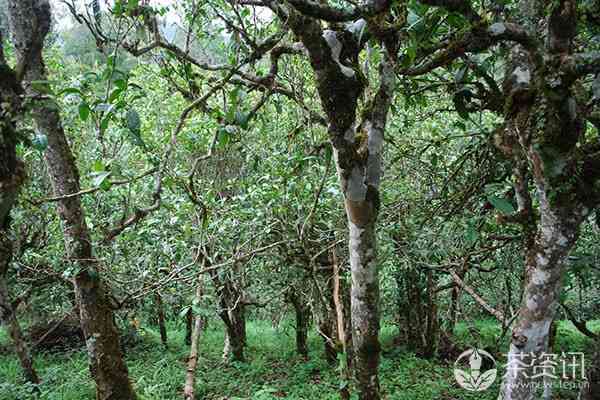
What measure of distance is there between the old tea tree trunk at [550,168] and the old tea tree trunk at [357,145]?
71 centimetres

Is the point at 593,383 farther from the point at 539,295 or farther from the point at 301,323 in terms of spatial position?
the point at 301,323

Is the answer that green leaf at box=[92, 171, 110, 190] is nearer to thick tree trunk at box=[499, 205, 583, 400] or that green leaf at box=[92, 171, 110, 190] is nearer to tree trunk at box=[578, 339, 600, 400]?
thick tree trunk at box=[499, 205, 583, 400]

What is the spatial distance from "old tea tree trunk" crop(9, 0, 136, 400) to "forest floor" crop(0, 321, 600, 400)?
4.74 ft

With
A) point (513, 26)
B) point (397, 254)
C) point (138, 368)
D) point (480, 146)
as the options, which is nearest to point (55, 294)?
point (138, 368)

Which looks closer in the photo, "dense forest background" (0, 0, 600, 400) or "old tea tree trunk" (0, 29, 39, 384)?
"old tea tree trunk" (0, 29, 39, 384)

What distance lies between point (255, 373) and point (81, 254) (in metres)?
5.08

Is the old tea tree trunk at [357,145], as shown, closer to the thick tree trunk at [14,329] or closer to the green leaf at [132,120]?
the green leaf at [132,120]

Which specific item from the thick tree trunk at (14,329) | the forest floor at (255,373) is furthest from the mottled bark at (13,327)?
the forest floor at (255,373)

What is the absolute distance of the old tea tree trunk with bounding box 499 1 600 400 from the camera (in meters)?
1.82

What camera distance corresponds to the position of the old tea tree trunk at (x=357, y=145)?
211 centimetres

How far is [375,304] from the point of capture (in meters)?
2.51

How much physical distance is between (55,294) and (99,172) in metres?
7.30

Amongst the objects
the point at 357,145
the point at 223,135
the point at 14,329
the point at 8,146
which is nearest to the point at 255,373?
the point at 14,329

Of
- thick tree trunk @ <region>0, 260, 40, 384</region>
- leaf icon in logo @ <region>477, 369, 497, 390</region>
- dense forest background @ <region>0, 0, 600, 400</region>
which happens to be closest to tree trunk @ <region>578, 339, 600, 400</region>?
dense forest background @ <region>0, 0, 600, 400</region>
